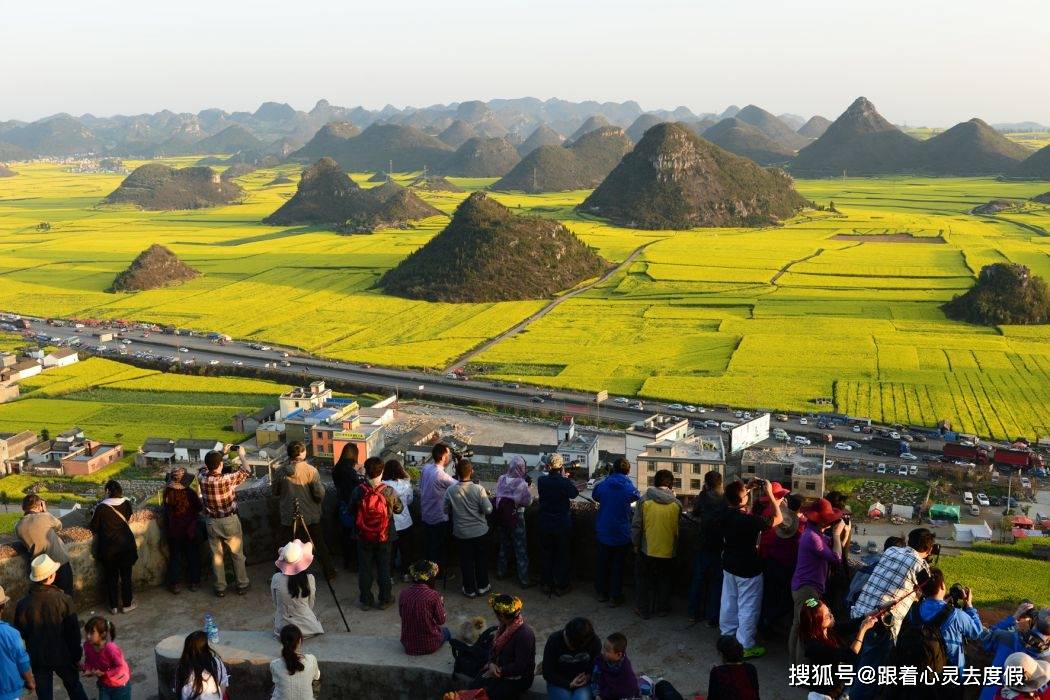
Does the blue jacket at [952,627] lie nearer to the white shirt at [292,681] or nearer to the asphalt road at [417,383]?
the white shirt at [292,681]

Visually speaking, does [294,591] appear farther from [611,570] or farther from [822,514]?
[822,514]

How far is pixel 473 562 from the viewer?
9.09 m

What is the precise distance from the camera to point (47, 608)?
7.17 m

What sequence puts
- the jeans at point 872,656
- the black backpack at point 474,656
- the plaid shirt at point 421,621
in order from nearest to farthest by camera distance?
1. the jeans at point 872,656
2. the black backpack at point 474,656
3. the plaid shirt at point 421,621

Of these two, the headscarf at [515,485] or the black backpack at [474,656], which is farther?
the headscarf at [515,485]

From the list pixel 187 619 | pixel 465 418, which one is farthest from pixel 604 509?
pixel 465 418

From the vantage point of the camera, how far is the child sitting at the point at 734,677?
6195mm

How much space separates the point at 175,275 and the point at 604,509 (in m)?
76.6

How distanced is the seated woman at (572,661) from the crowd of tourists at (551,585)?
0.02 meters

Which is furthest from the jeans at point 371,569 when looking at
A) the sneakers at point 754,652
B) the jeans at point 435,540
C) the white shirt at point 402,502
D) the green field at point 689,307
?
the green field at point 689,307

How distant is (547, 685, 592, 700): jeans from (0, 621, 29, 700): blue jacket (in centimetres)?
392

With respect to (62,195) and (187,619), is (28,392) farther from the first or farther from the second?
(62,195)

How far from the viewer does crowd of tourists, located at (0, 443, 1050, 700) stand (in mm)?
6473

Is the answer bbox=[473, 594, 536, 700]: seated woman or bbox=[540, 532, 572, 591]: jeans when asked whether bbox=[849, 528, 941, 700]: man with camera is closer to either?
bbox=[473, 594, 536, 700]: seated woman
